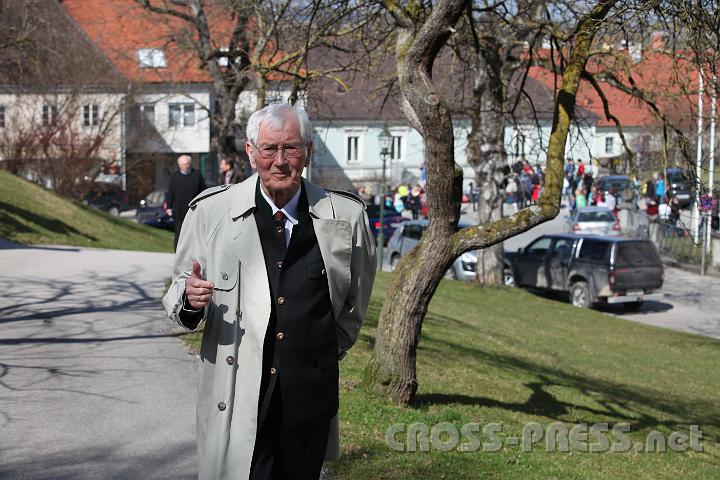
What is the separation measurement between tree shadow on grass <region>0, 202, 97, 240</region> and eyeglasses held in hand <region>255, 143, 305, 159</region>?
17.7 metres

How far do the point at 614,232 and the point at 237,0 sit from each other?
90.7ft

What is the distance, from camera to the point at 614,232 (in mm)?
39938

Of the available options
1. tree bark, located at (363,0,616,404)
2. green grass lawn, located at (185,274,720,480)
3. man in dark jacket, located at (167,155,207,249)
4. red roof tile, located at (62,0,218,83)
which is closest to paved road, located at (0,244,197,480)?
green grass lawn, located at (185,274,720,480)

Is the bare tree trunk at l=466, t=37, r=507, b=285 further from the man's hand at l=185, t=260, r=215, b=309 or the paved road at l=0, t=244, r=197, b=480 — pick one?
the man's hand at l=185, t=260, r=215, b=309

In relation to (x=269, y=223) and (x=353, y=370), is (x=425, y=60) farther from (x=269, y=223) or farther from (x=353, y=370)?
(x=269, y=223)

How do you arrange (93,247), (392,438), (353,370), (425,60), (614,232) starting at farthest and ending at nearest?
(614,232), (93,247), (353,370), (425,60), (392,438)

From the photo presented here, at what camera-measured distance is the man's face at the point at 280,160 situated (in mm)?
3711

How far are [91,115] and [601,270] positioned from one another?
984 inches

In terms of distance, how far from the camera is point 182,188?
12352 mm

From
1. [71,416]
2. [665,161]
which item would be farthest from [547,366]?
[71,416]

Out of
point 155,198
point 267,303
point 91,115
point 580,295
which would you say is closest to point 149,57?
point 91,115

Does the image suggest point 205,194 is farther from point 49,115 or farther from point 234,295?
point 49,115

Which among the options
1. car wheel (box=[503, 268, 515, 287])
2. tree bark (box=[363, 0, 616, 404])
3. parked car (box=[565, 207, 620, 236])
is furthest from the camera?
parked car (box=[565, 207, 620, 236])

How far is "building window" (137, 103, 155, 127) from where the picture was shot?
45.8 m
